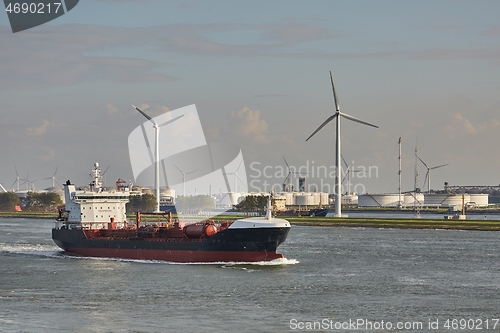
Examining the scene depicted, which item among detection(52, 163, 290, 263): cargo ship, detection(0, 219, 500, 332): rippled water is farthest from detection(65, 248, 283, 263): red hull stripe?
detection(0, 219, 500, 332): rippled water

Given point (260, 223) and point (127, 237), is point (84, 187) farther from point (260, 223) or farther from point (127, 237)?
point (260, 223)

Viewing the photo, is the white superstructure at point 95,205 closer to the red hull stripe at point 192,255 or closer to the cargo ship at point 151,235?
the cargo ship at point 151,235

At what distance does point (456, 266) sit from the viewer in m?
75.7

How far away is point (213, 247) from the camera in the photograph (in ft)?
251

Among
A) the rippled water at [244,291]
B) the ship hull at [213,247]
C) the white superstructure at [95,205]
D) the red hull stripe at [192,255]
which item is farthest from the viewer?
the white superstructure at [95,205]

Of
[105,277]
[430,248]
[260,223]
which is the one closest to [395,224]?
[430,248]

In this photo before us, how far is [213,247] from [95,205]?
2344 centimetres

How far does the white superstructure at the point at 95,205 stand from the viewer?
9319 centimetres

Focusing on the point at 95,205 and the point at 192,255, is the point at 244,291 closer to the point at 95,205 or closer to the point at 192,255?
the point at 192,255

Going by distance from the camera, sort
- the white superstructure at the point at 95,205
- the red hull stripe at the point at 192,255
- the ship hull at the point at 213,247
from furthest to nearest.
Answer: the white superstructure at the point at 95,205 → the red hull stripe at the point at 192,255 → the ship hull at the point at 213,247

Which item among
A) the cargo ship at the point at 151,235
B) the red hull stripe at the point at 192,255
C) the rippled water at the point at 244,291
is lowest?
the rippled water at the point at 244,291

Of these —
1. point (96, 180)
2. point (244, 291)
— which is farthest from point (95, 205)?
point (244, 291)

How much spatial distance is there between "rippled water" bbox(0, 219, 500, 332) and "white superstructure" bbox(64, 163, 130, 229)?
666 cm

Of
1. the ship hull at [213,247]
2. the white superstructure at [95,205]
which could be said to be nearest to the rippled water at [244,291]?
the ship hull at [213,247]
